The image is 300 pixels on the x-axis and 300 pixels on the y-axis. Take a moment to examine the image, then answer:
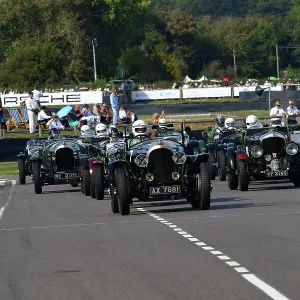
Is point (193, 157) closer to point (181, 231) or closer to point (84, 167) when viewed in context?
point (181, 231)

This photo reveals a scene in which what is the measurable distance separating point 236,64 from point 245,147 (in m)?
123

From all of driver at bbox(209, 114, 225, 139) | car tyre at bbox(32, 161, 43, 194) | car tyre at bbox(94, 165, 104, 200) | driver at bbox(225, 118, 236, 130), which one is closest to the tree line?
driver at bbox(209, 114, 225, 139)

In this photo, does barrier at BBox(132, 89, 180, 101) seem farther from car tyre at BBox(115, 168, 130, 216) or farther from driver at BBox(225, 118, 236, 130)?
car tyre at BBox(115, 168, 130, 216)

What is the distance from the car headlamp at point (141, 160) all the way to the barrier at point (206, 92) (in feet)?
171

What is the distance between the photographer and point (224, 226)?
1457 centimetres

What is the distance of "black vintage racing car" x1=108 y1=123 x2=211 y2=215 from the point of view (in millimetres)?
17203

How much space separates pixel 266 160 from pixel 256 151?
0.31 metres

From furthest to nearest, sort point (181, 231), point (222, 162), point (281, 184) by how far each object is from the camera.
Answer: point (222, 162)
point (281, 184)
point (181, 231)

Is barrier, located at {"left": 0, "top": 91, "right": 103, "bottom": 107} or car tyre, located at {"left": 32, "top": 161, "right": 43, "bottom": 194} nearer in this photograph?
car tyre, located at {"left": 32, "top": 161, "right": 43, "bottom": 194}

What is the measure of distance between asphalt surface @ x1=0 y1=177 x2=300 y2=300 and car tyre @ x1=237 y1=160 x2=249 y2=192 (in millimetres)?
2316

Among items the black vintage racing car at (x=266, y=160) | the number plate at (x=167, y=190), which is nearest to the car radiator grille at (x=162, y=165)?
the number plate at (x=167, y=190)

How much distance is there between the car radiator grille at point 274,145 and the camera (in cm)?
2303

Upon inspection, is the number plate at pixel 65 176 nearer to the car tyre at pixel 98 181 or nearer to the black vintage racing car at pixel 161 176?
the car tyre at pixel 98 181

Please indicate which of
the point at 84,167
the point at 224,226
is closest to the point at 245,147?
the point at 84,167
